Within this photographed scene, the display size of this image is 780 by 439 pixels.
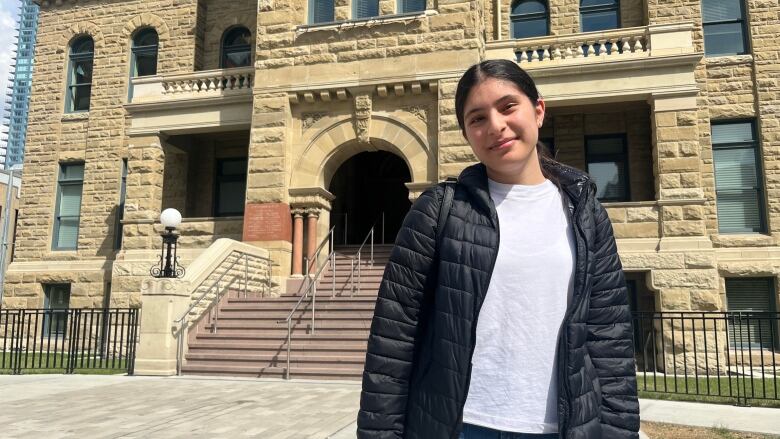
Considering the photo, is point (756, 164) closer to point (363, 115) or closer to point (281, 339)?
point (363, 115)

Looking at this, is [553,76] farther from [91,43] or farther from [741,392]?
[91,43]

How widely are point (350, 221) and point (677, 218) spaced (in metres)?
9.70

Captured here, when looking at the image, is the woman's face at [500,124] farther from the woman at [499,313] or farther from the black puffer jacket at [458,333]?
the black puffer jacket at [458,333]

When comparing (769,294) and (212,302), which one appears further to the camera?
(769,294)

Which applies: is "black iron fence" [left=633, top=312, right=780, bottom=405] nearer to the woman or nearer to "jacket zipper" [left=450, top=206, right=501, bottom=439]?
the woman

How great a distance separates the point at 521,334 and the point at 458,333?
0.21m

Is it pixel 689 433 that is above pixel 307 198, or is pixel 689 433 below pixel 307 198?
below

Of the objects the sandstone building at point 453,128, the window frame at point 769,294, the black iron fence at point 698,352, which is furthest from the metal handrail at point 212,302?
the window frame at point 769,294

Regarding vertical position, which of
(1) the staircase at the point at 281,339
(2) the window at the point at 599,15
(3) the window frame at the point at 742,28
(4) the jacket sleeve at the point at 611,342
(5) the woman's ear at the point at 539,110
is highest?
(2) the window at the point at 599,15

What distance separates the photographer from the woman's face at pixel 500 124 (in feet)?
6.49

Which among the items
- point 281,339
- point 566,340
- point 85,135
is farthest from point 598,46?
point 85,135

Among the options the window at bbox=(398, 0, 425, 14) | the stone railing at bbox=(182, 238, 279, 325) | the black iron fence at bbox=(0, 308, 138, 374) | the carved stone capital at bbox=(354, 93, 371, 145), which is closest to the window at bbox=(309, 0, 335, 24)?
the window at bbox=(398, 0, 425, 14)

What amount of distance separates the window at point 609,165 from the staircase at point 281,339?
7480 mm

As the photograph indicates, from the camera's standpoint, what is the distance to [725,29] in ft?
53.8
